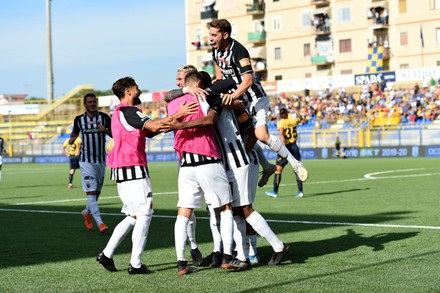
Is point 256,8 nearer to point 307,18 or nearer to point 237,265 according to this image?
point 307,18

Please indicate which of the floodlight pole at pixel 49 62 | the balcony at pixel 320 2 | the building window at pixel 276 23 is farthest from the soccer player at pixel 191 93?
the building window at pixel 276 23

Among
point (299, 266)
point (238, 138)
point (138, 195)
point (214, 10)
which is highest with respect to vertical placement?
point (214, 10)

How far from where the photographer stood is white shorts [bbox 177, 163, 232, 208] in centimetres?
862

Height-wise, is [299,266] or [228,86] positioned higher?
[228,86]

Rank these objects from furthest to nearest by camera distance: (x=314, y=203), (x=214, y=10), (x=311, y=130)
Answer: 1. (x=214, y=10)
2. (x=311, y=130)
3. (x=314, y=203)

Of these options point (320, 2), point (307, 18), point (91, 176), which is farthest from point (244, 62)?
point (307, 18)

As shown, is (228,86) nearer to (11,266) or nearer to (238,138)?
(238,138)

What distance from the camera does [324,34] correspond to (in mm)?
85000

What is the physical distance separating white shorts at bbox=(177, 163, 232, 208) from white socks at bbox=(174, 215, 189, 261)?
0.53ft

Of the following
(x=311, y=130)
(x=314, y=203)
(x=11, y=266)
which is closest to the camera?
(x=11, y=266)

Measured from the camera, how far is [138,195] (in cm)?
895

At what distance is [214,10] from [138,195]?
3368 inches

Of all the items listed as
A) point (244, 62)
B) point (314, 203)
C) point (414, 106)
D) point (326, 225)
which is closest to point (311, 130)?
point (414, 106)

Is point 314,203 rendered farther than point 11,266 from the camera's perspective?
Yes
